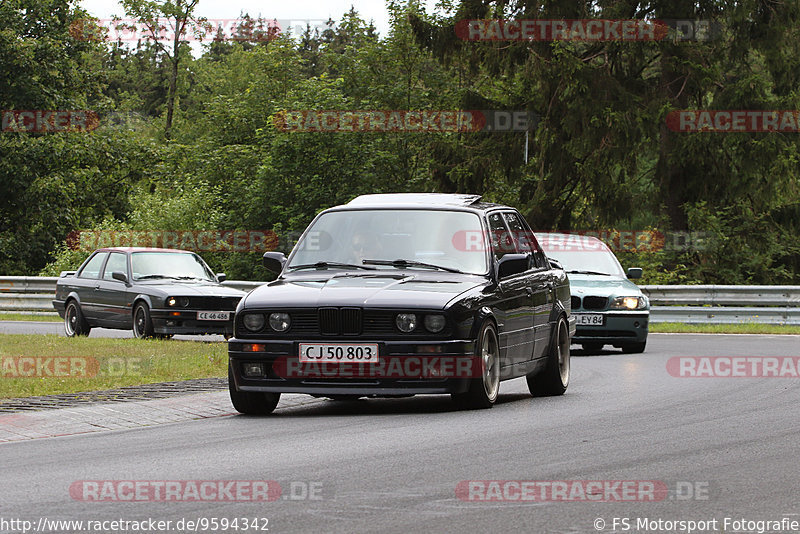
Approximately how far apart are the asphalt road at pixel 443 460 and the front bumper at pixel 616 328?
6376 millimetres

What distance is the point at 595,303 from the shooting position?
18594mm

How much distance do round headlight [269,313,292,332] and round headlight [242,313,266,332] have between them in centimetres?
9

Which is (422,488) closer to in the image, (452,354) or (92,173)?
(452,354)

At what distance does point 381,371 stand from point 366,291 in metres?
0.65

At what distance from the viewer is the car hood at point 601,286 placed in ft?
61.7

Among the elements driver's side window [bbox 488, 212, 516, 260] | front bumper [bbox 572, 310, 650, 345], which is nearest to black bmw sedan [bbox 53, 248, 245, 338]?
front bumper [bbox 572, 310, 650, 345]

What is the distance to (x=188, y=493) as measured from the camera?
6648mm

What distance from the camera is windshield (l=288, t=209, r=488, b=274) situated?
11094mm

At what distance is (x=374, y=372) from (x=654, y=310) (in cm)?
1714

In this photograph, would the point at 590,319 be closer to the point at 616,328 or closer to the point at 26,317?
the point at 616,328

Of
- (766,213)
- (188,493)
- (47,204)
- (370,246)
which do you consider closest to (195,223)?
(47,204)

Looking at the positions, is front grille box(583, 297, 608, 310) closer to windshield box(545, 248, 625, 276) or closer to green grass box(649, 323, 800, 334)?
windshield box(545, 248, 625, 276)

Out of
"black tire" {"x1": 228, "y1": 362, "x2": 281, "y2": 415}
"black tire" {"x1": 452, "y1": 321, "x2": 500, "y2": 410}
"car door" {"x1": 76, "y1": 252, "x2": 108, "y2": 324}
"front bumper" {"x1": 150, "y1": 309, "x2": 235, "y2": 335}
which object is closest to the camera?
"black tire" {"x1": 452, "y1": 321, "x2": 500, "y2": 410}

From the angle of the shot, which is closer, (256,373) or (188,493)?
(188,493)
